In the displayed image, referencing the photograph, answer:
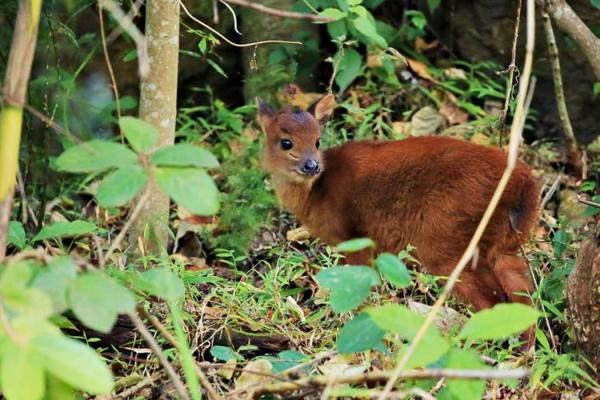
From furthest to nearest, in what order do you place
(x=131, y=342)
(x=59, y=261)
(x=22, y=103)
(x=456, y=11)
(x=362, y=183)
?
(x=456, y=11) < (x=362, y=183) < (x=131, y=342) < (x=22, y=103) < (x=59, y=261)

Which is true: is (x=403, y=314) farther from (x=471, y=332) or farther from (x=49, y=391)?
(x=49, y=391)

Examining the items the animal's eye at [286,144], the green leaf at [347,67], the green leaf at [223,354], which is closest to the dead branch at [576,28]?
the animal's eye at [286,144]

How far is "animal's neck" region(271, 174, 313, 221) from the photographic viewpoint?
6.02 meters

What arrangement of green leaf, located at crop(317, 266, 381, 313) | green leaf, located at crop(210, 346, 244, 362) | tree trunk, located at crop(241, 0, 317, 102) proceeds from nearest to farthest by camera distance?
green leaf, located at crop(317, 266, 381, 313), green leaf, located at crop(210, 346, 244, 362), tree trunk, located at crop(241, 0, 317, 102)

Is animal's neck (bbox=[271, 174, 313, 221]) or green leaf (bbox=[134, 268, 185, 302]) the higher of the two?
green leaf (bbox=[134, 268, 185, 302])

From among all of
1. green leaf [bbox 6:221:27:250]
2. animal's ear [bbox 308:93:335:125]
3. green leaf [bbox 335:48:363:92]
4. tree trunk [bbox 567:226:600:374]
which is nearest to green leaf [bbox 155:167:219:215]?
green leaf [bbox 6:221:27:250]

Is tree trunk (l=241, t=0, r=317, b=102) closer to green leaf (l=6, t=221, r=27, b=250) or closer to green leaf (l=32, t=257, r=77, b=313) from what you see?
green leaf (l=6, t=221, r=27, b=250)

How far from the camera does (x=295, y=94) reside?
6.97 meters

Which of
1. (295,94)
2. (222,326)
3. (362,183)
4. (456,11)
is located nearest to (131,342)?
(222,326)

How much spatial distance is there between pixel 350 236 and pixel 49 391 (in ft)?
9.97

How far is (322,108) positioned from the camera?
620 centimetres

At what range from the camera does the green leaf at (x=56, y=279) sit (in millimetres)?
2537

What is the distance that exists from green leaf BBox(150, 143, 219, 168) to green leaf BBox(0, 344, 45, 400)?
62 centimetres

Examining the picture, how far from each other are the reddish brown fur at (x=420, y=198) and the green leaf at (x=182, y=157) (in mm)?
2779
